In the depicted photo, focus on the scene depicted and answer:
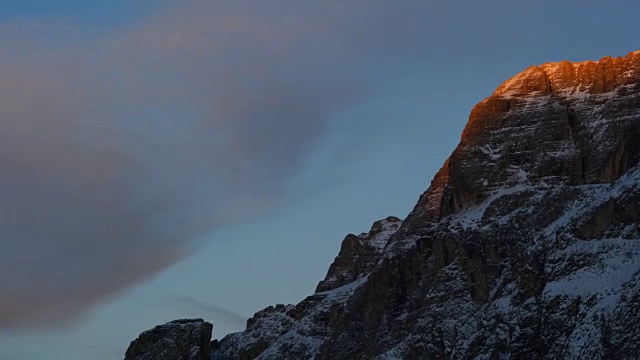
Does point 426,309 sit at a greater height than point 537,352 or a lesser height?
greater

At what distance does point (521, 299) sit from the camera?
17600 cm

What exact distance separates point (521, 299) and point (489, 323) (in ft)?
A: 21.1

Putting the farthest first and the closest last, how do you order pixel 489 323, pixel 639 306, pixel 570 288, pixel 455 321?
pixel 455 321 < pixel 489 323 < pixel 570 288 < pixel 639 306

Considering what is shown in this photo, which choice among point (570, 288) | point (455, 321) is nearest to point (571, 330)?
point (570, 288)

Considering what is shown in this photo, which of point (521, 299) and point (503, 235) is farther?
point (503, 235)

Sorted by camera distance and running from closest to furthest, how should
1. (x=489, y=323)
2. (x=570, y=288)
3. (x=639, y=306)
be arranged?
(x=639, y=306)
(x=570, y=288)
(x=489, y=323)

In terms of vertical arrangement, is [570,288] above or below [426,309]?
below

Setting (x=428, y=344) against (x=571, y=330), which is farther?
(x=428, y=344)

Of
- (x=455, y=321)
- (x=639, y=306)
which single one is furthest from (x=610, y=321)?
(x=455, y=321)

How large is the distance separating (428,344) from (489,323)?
15276 millimetres

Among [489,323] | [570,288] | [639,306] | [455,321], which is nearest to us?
[639,306]

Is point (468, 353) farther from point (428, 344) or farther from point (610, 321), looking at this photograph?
point (610, 321)

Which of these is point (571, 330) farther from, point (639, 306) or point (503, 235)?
point (503, 235)

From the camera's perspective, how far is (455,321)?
19250cm
